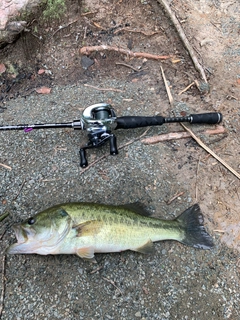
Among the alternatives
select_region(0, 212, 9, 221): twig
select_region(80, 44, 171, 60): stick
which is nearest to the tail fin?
select_region(0, 212, 9, 221): twig

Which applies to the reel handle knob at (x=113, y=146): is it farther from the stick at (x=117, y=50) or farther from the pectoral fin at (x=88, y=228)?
the stick at (x=117, y=50)

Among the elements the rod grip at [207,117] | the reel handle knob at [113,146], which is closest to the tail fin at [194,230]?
the reel handle knob at [113,146]

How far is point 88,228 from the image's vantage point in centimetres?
304

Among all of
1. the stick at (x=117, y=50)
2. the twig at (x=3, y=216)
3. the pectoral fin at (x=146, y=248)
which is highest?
the stick at (x=117, y=50)

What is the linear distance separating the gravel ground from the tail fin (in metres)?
0.10

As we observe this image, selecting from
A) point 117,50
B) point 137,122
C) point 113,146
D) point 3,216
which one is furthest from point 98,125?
point 117,50

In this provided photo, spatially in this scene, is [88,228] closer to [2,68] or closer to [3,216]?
[3,216]

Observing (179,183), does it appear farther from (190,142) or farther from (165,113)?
(165,113)

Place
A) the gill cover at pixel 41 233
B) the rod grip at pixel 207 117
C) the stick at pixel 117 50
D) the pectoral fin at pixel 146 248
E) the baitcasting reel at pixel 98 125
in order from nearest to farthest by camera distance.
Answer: the gill cover at pixel 41 233 → the pectoral fin at pixel 146 248 → the baitcasting reel at pixel 98 125 → the rod grip at pixel 207 117 → the stick at pixel 117 50

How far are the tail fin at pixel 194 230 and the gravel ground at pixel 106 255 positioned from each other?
10 cm

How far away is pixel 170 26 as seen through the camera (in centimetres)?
554

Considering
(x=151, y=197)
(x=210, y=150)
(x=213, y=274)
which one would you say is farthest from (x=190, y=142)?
(x=213, y=274)

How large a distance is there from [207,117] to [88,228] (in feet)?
7.29

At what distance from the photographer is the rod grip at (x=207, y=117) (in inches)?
169
